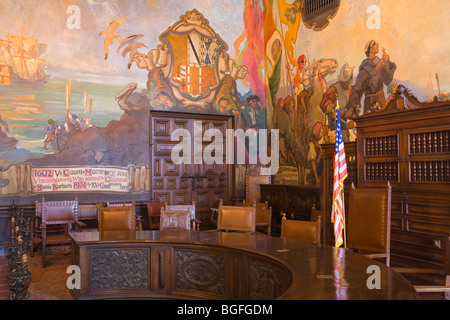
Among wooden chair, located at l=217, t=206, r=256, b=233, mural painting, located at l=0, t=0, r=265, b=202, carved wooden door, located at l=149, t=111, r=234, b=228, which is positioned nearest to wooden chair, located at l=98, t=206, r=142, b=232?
wooden chair, located at l=217, t=206, r=256, b=233

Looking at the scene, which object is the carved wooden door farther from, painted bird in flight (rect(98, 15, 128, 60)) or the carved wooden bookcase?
the carved wooden bookcase

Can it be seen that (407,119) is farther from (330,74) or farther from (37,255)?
(37,255)

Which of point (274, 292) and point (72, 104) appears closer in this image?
point (274, 292)

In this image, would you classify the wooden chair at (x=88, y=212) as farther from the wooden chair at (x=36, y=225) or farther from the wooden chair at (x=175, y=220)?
the wooden chair at (x=175, y=220)

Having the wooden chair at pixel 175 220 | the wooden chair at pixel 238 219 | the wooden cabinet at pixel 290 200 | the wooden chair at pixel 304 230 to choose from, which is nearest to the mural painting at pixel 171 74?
the wooden cabinet at pixel 290 200

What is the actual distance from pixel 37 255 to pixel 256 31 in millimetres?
8258

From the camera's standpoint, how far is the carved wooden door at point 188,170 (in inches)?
418

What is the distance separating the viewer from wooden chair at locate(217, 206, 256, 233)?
6160mm

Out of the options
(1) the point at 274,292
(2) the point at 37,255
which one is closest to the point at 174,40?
(2) the point at 37,255

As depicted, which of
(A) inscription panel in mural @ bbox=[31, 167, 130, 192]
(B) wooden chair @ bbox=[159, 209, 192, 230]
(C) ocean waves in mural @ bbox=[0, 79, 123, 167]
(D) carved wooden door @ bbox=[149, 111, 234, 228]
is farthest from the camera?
(D) carved wooden door @ bbox=[149, 111, 234, 228]

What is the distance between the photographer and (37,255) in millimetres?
8250

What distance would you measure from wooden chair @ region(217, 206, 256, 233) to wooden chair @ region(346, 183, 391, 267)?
5.15 feet

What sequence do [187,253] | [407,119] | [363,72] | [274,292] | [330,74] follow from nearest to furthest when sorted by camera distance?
[274,292] → [187,253] → [407,119] → [363,72] → [330,74]

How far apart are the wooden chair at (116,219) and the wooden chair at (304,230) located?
243cm
